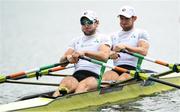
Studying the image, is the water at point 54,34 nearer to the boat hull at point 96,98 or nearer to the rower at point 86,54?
the boat hull at point 96,98

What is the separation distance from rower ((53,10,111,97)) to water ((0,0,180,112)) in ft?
1.98

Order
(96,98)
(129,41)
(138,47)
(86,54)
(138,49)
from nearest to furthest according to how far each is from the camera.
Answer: (96,98) → (86,54) → (138,49) → (138,47) → (129,41)

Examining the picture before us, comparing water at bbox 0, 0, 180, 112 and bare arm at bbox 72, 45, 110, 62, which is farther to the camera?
water at bbox 0, 0, 180, 112

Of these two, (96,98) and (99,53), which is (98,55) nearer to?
(99,53)

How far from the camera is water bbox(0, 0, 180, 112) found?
1028 cm

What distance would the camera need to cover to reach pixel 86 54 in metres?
8.90

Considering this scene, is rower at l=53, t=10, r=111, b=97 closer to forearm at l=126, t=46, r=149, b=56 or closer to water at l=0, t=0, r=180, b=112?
water at l=0, t=0, r=180, b=112

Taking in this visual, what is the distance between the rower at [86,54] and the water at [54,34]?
602 millimetres

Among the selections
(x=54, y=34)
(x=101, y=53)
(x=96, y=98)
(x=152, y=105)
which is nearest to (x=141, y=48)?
(x=101, y=53)

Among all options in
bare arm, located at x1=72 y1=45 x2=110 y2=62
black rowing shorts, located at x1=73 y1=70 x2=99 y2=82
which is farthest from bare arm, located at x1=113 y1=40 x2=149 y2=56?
black rowing shorts, located at x1=73 y1=70 x2=99 y2=82

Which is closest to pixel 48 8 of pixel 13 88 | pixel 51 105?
pixel 13 88

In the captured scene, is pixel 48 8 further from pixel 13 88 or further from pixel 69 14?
pixel 13 88

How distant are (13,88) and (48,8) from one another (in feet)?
119

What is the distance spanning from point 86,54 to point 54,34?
2183 centimetres
